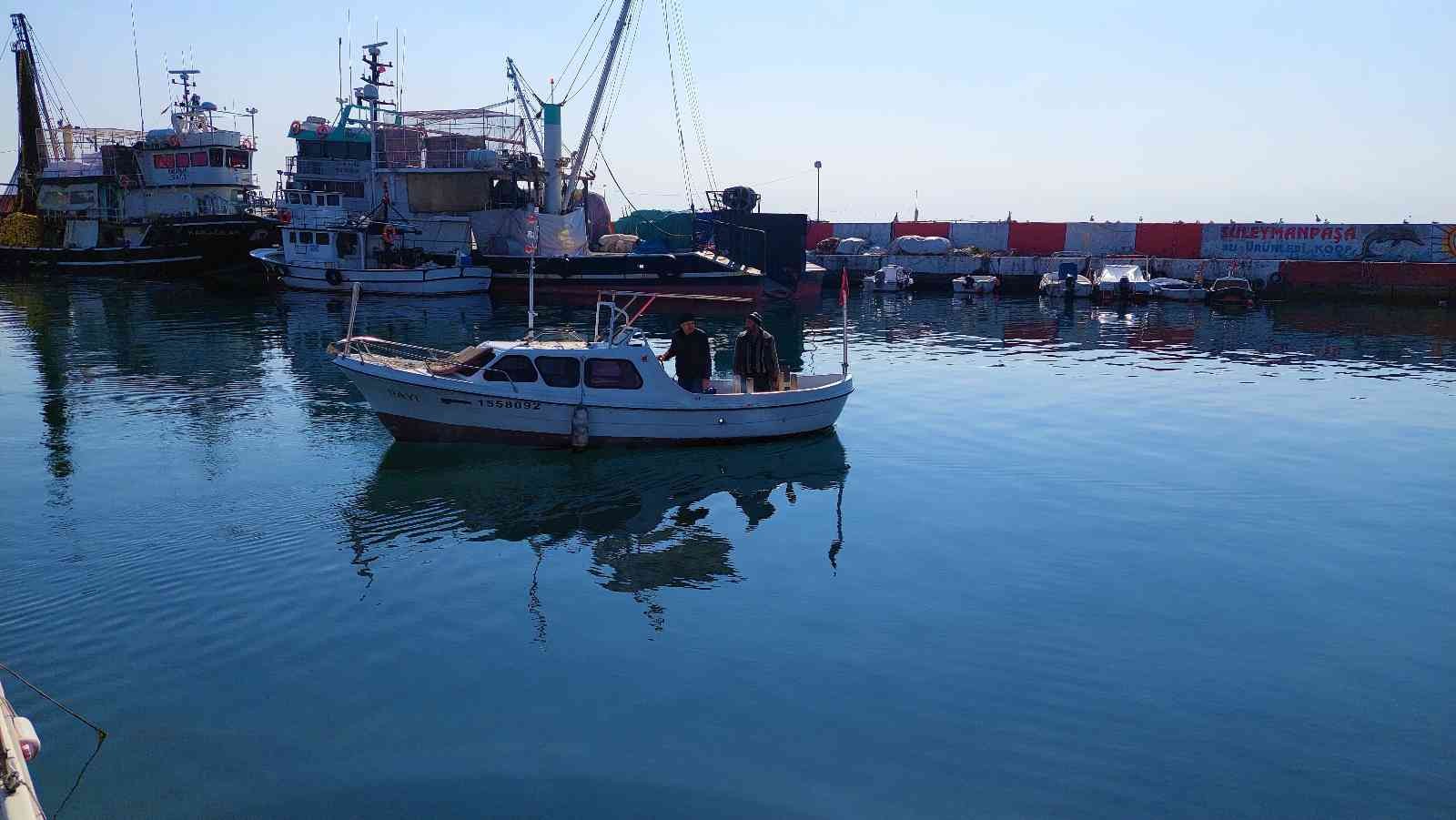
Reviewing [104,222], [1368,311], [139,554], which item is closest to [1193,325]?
[1368,311]

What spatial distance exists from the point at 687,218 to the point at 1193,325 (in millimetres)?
39541

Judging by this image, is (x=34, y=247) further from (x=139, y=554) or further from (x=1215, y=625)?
(x=1215, y=625)

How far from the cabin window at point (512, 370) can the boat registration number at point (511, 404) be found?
35 centimetres

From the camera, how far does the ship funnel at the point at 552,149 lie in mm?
51812

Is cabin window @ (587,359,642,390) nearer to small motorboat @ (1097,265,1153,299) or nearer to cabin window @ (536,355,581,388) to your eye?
cabin window @ (536,355,581,388)

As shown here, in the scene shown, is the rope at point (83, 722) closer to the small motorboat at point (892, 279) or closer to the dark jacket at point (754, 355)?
the dark jacket at point (754, 355)

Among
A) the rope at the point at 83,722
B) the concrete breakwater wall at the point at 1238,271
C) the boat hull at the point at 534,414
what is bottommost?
the rope at the point at 83,722

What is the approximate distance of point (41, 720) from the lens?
8.24m

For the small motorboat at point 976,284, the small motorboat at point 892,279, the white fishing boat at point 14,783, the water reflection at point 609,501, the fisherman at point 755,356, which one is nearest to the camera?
the white fishing boat at point 14,783

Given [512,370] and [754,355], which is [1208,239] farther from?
[512,370]

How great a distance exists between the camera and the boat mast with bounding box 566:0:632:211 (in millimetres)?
48375

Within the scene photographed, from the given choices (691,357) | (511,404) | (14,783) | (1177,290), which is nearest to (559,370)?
(511,404)

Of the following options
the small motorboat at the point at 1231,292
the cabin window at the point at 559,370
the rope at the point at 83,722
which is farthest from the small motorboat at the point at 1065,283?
the rope at the point at 83,722

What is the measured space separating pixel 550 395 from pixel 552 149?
1489 inches
